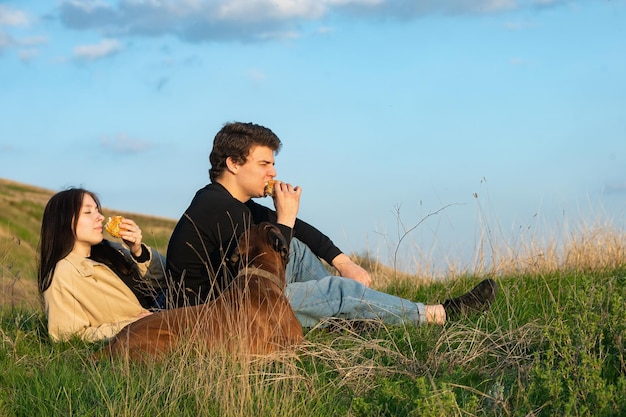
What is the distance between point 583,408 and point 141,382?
2586 millimetres

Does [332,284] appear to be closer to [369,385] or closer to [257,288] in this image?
[257,288]

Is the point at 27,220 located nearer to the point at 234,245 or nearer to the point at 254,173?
the point at 254,173

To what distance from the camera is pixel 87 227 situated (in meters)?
6.73

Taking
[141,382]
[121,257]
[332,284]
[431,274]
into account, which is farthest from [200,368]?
[431,274]

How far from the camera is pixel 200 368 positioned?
15.9 feet

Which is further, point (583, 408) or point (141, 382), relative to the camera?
point (141, 382)

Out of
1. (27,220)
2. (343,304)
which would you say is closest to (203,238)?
(343,304)

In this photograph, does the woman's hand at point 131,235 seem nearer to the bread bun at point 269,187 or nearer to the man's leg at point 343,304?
the bread bun at point 269,187

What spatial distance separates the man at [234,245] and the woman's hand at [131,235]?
1.25ft

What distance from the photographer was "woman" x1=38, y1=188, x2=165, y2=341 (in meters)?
6.42

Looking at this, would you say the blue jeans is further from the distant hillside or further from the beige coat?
the distant hillside

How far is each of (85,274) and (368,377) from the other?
2.75m

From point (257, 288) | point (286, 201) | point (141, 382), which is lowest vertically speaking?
point (141, 382)

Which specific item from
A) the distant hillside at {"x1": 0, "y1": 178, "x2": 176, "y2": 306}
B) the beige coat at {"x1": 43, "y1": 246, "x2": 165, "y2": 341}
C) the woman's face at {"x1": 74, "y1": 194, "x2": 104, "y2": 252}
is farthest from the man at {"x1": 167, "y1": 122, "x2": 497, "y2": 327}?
the distant hillside at {"x1": 0, "y1": 178, "x2": 176, "y2": 306}
